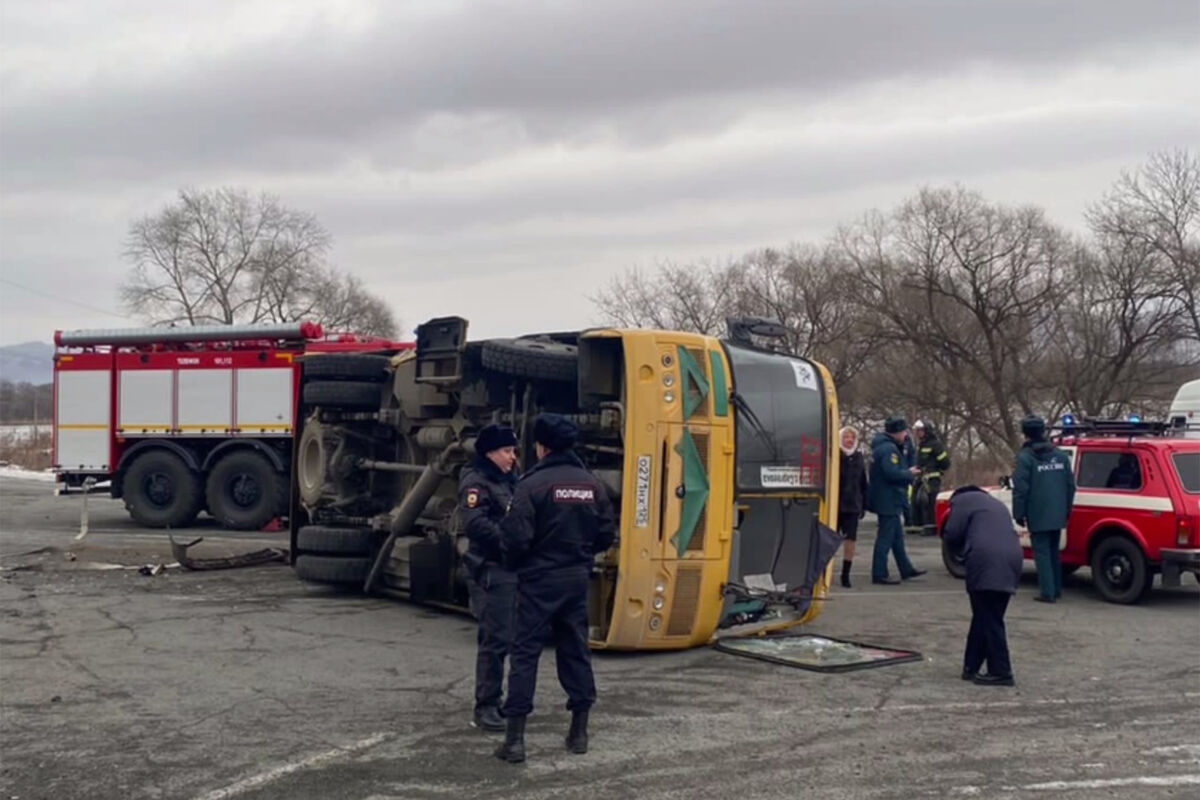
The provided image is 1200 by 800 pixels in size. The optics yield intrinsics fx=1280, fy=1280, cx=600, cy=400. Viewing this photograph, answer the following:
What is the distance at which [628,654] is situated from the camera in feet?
30.6

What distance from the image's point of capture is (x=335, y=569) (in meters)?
11.8

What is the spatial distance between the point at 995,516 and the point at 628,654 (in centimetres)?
277

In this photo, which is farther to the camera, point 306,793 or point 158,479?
point 158,479

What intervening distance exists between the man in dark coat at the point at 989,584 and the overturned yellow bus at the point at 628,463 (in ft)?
5.05

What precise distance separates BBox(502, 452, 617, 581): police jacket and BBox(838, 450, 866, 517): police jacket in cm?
697

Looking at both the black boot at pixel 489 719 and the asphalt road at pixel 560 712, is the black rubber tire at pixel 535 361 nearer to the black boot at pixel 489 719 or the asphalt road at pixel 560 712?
the asphalt road at pixel 560 712

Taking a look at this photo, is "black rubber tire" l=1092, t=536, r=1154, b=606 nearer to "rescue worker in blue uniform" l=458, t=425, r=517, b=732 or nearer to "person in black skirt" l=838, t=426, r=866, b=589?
"person in black skirt" l=838, t=426, r=866, b=589

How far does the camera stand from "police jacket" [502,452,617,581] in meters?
6.57

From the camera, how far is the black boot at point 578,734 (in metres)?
6.64

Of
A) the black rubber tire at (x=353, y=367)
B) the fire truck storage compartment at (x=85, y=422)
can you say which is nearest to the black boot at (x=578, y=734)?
the black rubber tire at (x=353, y=367)

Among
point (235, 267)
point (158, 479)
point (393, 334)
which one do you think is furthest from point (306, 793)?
point (393, 334)

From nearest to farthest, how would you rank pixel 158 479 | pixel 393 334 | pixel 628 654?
pixel 628 654 → pixel 158 479 → pixel 393 334

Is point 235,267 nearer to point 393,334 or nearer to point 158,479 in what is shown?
point 393,334

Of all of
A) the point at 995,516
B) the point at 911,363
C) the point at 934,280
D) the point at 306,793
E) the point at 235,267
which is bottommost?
the point at 306,793
